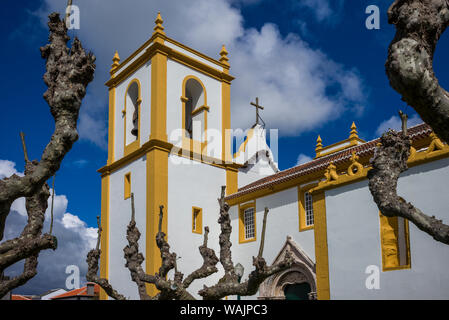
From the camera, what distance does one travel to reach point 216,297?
1166 centimetres

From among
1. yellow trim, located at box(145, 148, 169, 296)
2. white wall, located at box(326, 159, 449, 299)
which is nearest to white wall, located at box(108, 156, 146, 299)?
→ yellow trim, located at box(145, 148, 169, 296)

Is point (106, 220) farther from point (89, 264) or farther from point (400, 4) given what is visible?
point (400, 4)

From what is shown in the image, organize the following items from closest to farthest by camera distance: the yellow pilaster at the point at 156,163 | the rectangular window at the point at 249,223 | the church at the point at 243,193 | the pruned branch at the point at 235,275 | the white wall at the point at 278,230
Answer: the pruned branch at the point at 235,275 < the church at the point at 243,193 < the white wall at the point at 278,230 < the yellow pilaster at the point at 156,163 < the rectangular window at the point at 249,223

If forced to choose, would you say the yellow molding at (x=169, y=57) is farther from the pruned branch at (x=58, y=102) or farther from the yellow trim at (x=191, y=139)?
the pruned branch at (x=58, y=102)

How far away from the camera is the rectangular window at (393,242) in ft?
44.4

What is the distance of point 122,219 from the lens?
23.1m

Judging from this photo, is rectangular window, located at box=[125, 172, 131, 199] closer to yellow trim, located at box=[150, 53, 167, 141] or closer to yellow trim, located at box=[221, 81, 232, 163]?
yellow trim, located at box=[150, 53, 167, 141]

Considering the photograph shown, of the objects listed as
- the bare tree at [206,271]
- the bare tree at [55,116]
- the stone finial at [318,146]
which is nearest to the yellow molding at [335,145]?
the stone finial at [318,146]

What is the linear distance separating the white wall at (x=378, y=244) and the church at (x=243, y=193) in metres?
0.03

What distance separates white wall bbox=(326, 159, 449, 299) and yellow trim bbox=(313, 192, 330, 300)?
6.2 inches

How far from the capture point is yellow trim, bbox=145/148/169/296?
20.2m

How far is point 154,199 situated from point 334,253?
883cm

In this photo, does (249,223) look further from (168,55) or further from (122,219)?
(168,55)
